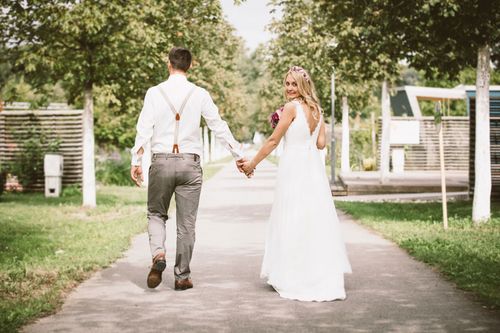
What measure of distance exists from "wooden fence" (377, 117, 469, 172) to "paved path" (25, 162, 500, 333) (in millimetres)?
25110

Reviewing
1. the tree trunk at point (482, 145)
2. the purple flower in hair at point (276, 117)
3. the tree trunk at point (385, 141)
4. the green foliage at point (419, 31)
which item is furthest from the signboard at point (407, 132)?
the purple flower in hair at point (276, 117)

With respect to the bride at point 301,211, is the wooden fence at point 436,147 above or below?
above

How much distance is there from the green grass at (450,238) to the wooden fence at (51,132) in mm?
8488

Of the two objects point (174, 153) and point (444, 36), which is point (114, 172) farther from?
point (174, 153)

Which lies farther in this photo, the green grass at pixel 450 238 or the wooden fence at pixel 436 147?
the wooden fence at pixel 436 147

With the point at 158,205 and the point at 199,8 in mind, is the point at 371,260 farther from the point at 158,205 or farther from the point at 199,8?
the point at 199,8

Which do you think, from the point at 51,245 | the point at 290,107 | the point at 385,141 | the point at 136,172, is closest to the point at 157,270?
the point at 136,172

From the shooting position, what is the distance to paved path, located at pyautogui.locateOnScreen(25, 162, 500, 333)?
5473 mm

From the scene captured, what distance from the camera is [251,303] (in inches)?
249

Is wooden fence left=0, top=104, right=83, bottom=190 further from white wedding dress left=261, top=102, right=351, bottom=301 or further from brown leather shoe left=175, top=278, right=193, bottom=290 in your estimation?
white wedding dress left=261, top=102, right=351, bottom=301

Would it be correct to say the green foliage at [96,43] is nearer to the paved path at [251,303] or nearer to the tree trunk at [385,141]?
the paved path at [251,303]

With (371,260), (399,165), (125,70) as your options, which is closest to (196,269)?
(371,260)

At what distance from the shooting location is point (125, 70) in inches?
630

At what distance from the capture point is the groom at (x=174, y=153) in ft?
22.1
